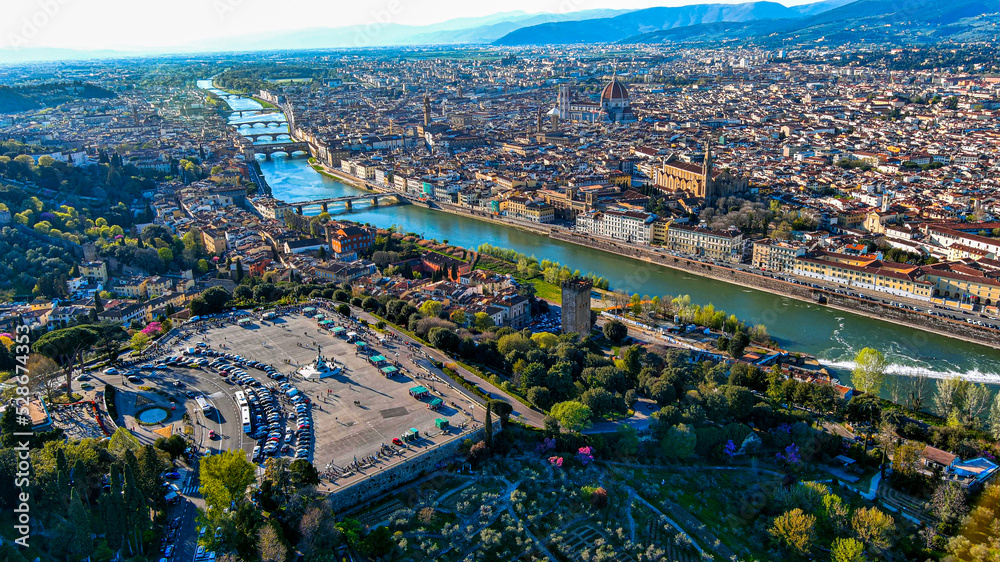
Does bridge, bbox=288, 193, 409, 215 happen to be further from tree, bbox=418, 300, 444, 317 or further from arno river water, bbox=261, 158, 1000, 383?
tree, bbox=418, 300, 444, 317

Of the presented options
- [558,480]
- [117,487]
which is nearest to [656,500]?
[558,480]

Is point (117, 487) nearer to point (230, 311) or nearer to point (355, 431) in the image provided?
point (355, 431)

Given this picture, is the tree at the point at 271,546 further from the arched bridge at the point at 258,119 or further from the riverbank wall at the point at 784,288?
the arched bridge at the point at 258,119

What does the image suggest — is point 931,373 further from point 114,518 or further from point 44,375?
point 44,375

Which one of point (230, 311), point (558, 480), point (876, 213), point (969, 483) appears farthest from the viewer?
point (876, 213)

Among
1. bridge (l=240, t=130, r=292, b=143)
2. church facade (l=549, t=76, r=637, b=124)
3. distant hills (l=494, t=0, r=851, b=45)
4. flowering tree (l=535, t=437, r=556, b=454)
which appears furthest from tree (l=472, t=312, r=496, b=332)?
distant hills (l=494, t=0, r=851, b=45)
